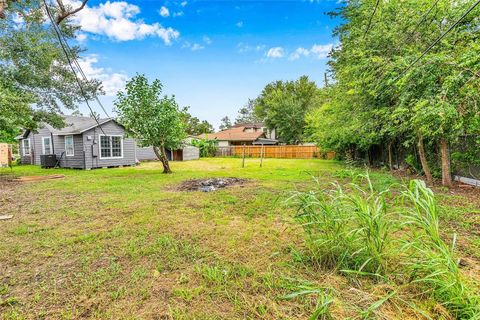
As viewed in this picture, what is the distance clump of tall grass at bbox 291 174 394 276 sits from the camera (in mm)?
2096

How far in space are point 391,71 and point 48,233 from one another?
761 centimetres

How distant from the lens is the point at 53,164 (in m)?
14.1

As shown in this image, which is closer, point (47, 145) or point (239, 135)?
point (47, 145)

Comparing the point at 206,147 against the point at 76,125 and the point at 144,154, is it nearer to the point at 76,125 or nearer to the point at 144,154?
the point at 144,154

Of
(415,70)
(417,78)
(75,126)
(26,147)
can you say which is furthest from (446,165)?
(26,147)

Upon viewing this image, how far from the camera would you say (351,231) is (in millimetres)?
2160

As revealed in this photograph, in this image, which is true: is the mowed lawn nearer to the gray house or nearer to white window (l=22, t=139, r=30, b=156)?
the gray house

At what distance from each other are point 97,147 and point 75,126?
261 cm

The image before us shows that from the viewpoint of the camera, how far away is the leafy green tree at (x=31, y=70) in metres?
8.10

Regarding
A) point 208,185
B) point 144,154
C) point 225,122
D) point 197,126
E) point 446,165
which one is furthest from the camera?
point 225,122

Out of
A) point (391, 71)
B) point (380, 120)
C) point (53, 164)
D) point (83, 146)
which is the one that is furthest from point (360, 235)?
point (53, 164)

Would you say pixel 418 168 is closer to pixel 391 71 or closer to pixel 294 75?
pixel 391 71

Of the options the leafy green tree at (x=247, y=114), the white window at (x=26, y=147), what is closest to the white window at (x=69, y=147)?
the white window at (x=26, y=147)

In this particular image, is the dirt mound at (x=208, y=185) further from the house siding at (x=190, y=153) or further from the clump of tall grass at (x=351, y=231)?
the house siding at (x=190, y=153)
